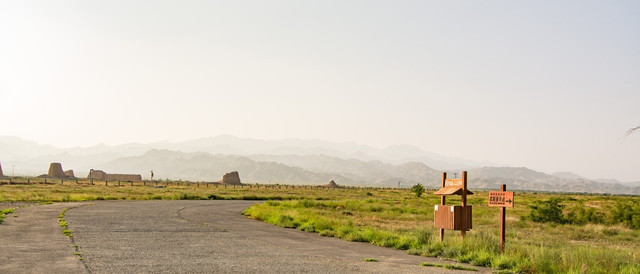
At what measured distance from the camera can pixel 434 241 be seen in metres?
17.4

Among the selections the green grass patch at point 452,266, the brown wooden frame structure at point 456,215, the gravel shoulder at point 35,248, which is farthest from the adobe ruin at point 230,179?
the green grass patch at point 452,266

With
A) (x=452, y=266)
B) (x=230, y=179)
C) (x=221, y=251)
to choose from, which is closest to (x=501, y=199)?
(x=452, y=266)

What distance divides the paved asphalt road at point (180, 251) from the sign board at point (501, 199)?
2.79 meters

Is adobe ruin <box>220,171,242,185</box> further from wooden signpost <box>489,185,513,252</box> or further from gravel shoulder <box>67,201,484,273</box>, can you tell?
wooden signpost <box>489,185,513,252</box>

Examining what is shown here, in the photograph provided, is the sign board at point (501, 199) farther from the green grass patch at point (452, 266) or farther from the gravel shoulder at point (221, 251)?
the green grass patch at point (452, 266)

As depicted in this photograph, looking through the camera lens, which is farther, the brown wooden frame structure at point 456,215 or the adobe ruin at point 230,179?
the adobe ruin at point 230,179

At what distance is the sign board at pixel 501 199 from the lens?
52.0ft

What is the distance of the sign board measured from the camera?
15.8m

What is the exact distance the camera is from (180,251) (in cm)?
1581

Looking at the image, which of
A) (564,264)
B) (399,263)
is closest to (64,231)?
(399,263)

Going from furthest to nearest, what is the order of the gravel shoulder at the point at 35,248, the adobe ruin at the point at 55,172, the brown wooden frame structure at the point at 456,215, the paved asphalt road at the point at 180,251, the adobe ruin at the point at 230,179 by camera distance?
the adobe ruin at the point at 230,179
the adobe ruin at the point at 55,172
the brown wooden frame structure at the point at 456,215
the paved asphalt road at the point at 180,251
the gravel shoulder at the point at 35,248

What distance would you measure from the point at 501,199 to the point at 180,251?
947 centimetres

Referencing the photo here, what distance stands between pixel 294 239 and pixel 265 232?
2.74m

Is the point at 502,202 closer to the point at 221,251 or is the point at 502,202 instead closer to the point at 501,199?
the point at 501,199
